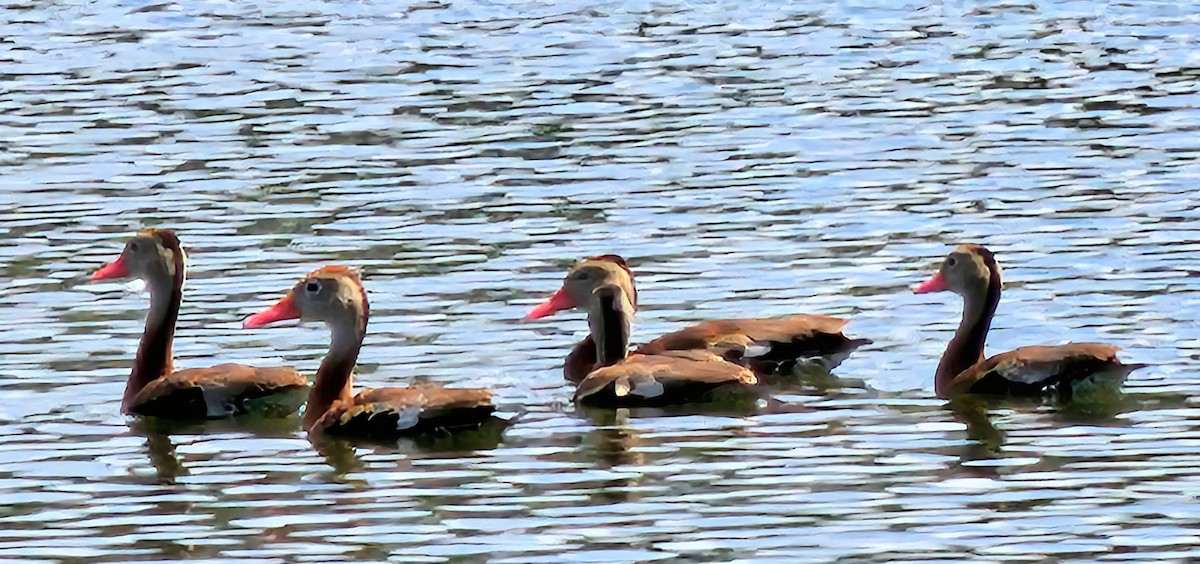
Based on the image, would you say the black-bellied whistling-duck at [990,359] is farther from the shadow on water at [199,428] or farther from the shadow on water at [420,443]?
the shadow on water at [199,428]

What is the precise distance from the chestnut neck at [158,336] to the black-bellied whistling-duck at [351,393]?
Answer: 44 cm

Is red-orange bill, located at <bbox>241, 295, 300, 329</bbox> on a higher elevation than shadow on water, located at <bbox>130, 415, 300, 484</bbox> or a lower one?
higher

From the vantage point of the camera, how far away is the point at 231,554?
11070mm

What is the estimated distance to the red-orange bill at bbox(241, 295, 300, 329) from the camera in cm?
1438

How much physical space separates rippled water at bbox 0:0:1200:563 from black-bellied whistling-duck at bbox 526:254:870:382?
0.25 m

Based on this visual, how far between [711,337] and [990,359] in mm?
1444

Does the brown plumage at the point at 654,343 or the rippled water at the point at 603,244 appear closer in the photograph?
the rippled water at the point at 603,244

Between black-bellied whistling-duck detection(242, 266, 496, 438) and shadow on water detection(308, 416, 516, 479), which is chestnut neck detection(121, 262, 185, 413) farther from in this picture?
shadow on water detection(308, 416, 516, 479)

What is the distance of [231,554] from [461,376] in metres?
3.58

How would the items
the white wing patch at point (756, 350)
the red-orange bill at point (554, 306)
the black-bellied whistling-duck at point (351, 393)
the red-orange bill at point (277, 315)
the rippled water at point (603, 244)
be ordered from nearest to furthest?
the rippled water at point (603, 244) < the black-bellied whistling-duck at point (351, 393) < the red-orange bill at point (277, 315) < the white wing patch at point (756, 350) < the red-orange bill at point (554, 306)

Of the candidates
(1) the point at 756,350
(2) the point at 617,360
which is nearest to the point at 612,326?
(2) the point at 617,360

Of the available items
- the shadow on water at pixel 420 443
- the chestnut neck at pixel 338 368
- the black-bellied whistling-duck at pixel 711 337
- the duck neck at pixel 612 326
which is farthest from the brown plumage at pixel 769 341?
the chestnut neck at pixel 338 368

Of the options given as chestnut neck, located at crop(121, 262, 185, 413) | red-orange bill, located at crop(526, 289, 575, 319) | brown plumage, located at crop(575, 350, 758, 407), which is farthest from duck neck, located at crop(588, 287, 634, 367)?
chestnut neck, located at crop(121, 262, 185, 413)

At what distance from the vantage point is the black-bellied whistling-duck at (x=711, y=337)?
14.5 meters
